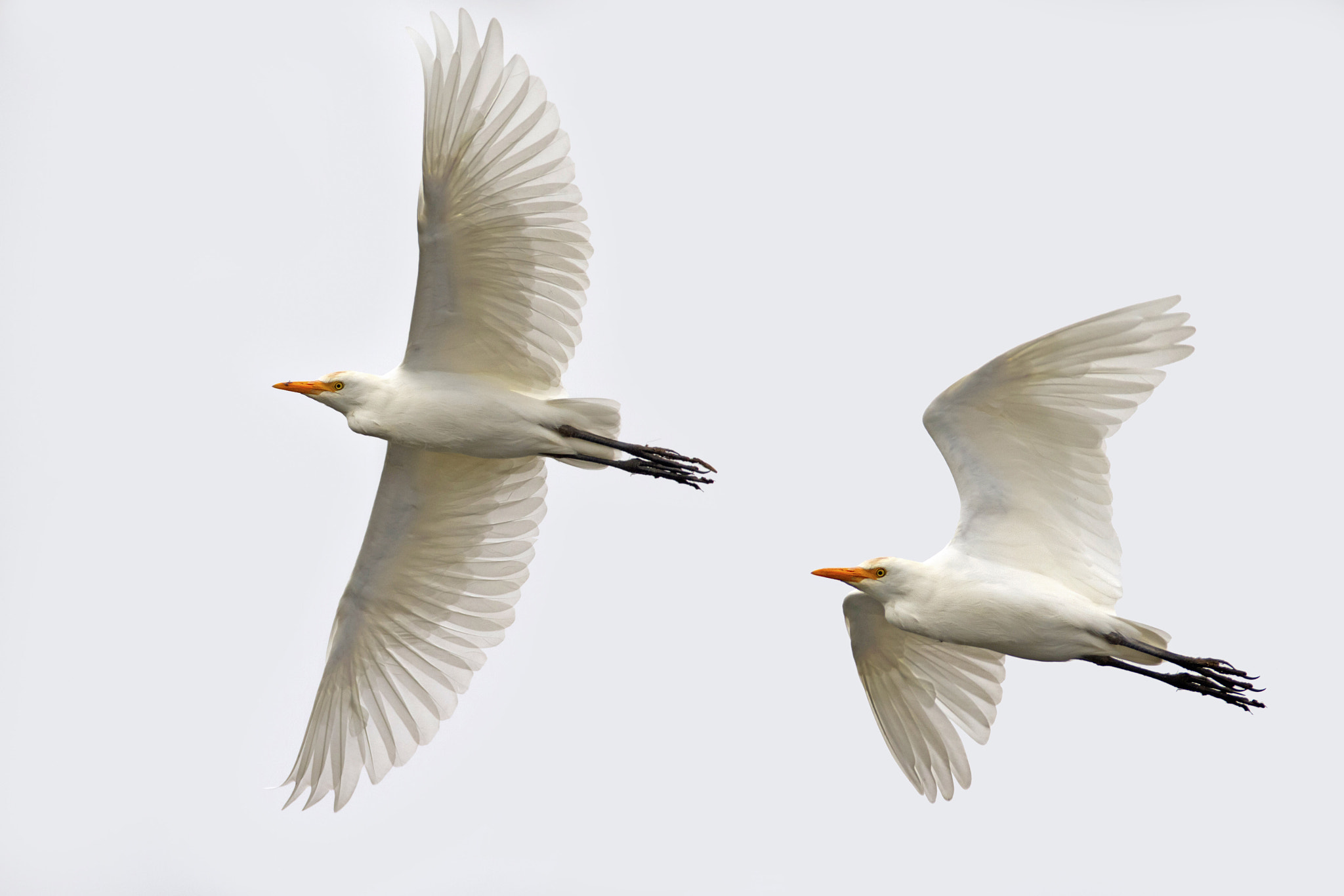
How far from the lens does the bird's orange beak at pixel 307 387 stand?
1320 cm

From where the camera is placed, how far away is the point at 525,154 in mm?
12578

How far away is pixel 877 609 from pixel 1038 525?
1.32 meters

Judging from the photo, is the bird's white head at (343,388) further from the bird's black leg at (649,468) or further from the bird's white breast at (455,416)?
the bird's black leg at (649,468)

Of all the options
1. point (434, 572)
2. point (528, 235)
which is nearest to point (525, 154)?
point (528, 235)

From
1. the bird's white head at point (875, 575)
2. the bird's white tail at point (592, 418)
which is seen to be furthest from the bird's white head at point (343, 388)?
the bird's white head at point (875, 575)

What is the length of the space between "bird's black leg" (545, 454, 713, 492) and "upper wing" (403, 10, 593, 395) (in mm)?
536

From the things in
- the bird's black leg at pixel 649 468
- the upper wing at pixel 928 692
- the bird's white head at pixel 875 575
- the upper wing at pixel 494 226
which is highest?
the upper wing at pixel 494 226

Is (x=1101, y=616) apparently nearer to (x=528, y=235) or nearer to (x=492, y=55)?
(x=528, y=235)

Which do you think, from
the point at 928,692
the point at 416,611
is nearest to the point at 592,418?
the point at 416,611

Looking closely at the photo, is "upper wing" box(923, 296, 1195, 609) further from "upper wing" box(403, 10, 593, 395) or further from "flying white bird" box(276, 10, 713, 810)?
"upper wing" box(403, 10, 593, 395)

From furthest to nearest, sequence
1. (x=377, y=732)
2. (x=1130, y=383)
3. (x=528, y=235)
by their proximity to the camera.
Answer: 1. (x=377, y=732)
2. (x=528, y=235)
3. (x=1130, y=383)

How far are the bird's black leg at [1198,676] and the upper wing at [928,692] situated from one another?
3.68ft

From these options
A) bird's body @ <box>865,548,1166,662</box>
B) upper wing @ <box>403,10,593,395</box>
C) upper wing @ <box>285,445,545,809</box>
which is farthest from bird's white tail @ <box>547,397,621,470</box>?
bird's body @ <box>865,548,1166,662</box>

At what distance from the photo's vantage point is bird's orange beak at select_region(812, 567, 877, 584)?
41.0 feet
